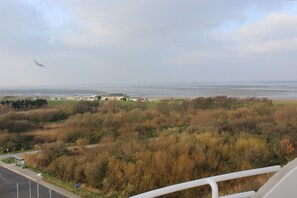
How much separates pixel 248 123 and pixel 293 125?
148 inches

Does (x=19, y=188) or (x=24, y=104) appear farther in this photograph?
(x=24, y=104)

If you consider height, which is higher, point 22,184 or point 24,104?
point 24,104

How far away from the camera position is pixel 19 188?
17531 mm

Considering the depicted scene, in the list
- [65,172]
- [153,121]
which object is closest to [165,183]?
[65,172]

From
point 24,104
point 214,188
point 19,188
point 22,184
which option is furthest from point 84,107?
point 214,188

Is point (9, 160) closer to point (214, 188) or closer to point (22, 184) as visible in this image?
point (22, 184)

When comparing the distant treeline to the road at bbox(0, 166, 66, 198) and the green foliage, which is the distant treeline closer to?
the green foliage

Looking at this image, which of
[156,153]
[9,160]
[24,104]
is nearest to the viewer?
[156,153]

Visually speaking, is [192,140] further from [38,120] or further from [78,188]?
[38,120]

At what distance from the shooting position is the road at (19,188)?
644 inches

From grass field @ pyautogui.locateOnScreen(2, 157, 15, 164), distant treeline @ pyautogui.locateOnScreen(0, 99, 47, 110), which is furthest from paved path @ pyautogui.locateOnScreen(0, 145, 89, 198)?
distant treeline @ pyautogui.locateOnScreen(0, 99, 47, 110)

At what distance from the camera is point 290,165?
2.46 metres

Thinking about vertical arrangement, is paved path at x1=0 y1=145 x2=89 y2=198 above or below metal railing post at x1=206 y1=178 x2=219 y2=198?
below

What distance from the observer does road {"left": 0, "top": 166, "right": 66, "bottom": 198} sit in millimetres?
16367
